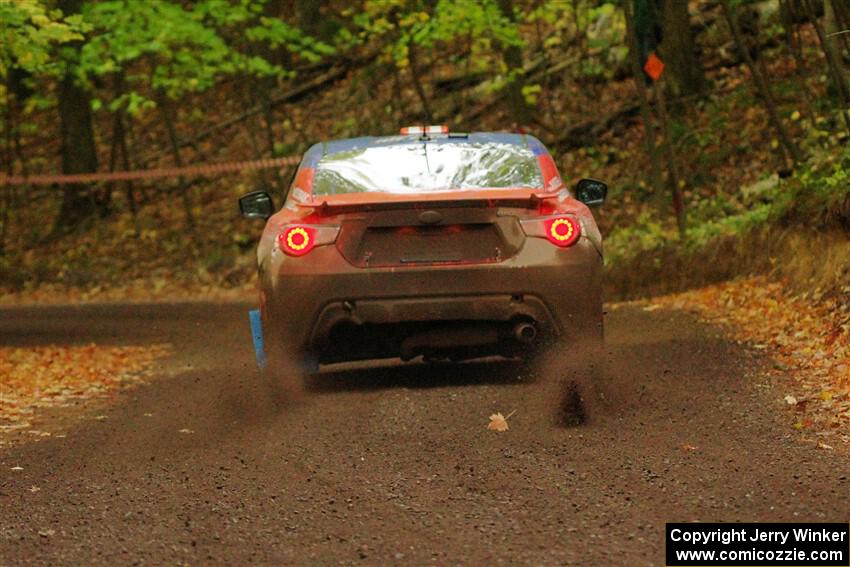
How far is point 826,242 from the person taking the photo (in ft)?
45.7

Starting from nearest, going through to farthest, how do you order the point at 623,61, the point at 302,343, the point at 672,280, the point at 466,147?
the point at 302,343, the point at 466,147, the point at 672,280, the point at 623,61

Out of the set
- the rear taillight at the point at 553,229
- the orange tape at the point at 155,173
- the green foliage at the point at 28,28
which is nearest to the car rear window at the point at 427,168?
the rear taillight at the point at 553,229

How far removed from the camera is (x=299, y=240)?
8.94 metres

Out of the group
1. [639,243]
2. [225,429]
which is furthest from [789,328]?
[639,243]

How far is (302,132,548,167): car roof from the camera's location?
9867 mm

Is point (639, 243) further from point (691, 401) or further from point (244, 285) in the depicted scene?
point (691, 401)

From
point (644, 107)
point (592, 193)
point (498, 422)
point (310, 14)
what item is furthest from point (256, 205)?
point (310, 14)

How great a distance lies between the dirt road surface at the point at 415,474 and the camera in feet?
18.3

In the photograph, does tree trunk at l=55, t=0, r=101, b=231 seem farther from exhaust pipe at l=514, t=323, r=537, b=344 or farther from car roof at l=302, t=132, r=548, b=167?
exhaust pipe at l=514, t=323, r=537, b=344

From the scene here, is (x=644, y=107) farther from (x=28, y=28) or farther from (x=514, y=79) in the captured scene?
(x=28, y=28)

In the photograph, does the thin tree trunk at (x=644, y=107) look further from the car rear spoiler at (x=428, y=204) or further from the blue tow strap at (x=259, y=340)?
the car rear spoiler at (x=428, y=204)

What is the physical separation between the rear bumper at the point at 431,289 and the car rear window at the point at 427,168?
0.57 meters

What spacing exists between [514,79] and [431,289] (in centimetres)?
1584

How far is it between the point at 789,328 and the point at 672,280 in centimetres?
550
